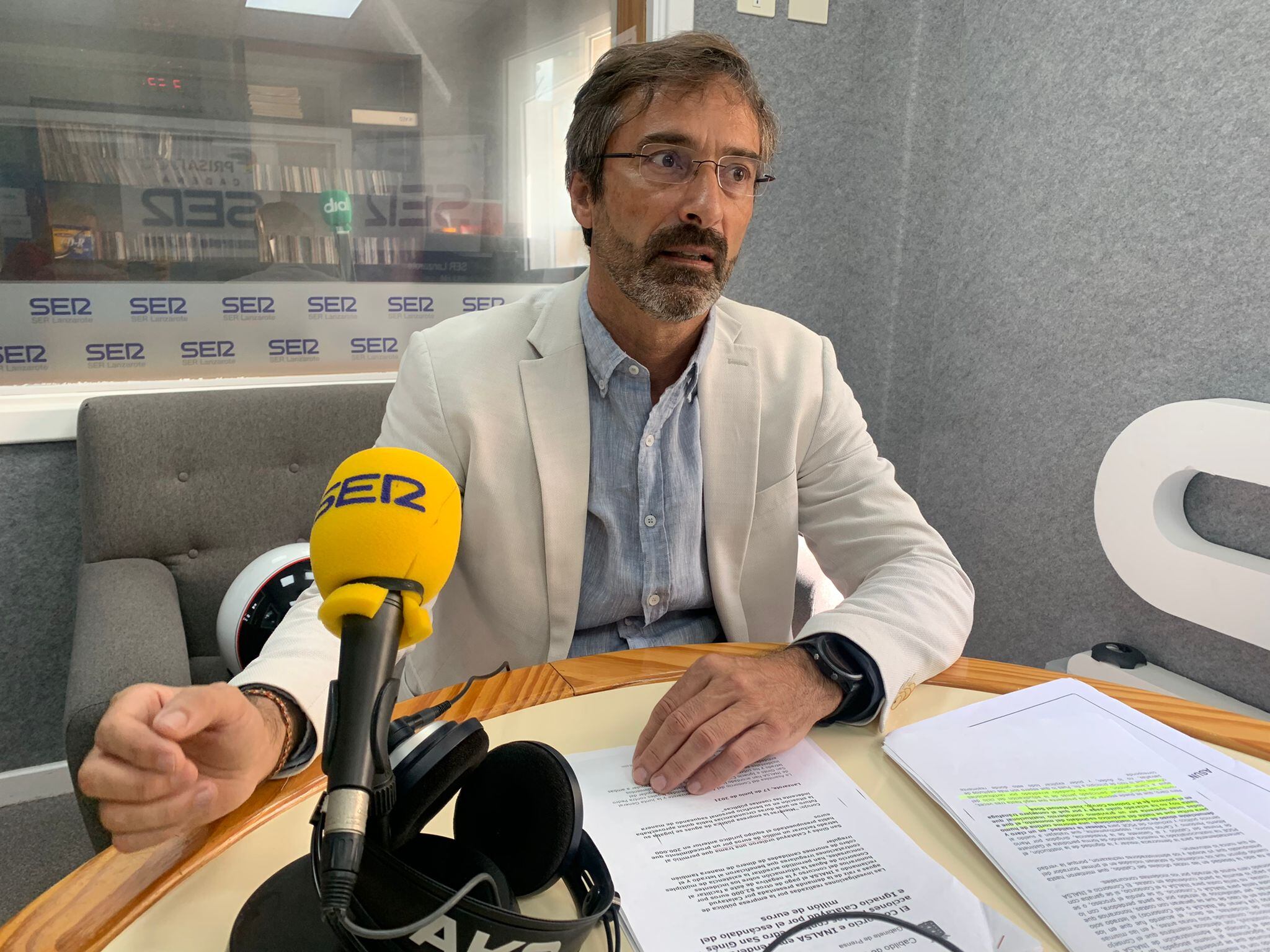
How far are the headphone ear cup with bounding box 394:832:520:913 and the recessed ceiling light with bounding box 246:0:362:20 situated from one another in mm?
1897

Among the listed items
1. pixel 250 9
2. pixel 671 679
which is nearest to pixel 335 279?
pixel 250 9

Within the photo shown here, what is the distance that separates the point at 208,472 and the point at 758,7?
170cm

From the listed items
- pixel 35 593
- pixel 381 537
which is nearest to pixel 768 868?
pixel 381 537

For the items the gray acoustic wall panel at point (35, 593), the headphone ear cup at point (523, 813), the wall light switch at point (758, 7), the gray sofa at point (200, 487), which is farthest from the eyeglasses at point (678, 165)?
the gray acoustic wall panel at point (35, 593)

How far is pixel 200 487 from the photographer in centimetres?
164

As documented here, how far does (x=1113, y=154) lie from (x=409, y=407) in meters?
1.56

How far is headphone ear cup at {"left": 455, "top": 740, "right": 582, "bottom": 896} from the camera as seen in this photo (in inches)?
20.2

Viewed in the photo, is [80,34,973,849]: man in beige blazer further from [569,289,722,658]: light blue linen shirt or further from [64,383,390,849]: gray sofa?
[64,383,390,849]: gray sofa

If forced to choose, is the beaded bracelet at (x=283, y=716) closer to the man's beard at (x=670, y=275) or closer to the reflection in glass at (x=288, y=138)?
the man's beard at (x=670, y=275)

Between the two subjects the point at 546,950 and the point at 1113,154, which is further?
the point at 1113,154

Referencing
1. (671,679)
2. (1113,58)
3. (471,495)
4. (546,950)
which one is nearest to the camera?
(546,950)

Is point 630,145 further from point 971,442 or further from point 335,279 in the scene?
point 971,442

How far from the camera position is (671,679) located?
0.87 metres

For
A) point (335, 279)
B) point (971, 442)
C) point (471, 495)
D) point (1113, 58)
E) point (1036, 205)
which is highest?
point (1113, 58)
